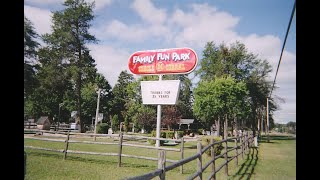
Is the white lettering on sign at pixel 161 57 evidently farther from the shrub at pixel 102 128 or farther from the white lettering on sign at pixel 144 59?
the shrub at pixel 102 128

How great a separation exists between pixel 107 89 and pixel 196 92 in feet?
20.4

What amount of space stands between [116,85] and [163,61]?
455 inches

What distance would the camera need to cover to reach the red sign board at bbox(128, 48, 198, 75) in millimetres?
7820

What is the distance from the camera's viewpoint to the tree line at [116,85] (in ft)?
33.2

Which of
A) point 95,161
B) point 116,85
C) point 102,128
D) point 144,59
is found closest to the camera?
point 95,161

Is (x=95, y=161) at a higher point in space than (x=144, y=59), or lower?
lower

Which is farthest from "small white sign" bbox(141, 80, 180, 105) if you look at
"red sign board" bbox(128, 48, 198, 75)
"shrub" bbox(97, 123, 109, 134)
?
"shrub" bbox(97, 123, 109, 134)

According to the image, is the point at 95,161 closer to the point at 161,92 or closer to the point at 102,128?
the point at 161,92

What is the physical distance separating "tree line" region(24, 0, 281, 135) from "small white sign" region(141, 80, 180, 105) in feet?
8.74

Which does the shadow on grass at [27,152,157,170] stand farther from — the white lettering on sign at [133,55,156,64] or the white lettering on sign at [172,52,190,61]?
the white lettering on sign at [133,55,156,64]

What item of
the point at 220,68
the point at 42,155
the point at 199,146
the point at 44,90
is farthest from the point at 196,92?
the point at 199,146

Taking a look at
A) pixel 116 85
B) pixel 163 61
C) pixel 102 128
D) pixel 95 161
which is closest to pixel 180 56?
pixel 163 61

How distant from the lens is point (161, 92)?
7.96 m
